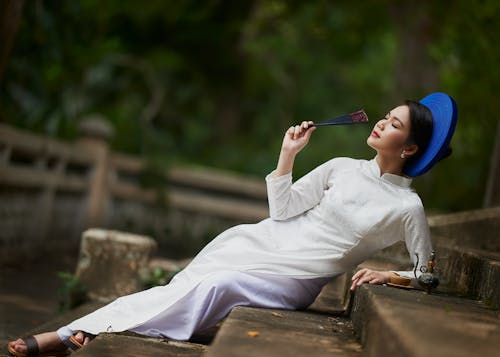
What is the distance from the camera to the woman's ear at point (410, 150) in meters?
3.63

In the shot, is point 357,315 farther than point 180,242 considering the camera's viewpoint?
No

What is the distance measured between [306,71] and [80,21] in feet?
36.4

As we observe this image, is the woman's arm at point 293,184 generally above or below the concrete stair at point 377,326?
above

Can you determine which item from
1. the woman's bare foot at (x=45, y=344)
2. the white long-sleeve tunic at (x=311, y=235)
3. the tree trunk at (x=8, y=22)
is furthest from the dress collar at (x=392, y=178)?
the tree trunk at (x=8, y=22)

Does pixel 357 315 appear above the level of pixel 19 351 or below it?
above

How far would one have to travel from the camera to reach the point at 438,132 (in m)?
3.59

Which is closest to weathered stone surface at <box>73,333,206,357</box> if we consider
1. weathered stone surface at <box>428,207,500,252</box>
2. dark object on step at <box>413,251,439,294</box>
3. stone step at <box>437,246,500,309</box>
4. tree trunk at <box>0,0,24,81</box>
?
dark object on step at <box>413,251,439,294</box>

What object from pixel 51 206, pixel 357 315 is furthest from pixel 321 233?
pixel 51 206

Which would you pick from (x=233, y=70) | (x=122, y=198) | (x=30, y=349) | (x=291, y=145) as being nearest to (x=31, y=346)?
(x=30, y=349)

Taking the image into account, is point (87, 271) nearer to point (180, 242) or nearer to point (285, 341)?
point (285, 341)

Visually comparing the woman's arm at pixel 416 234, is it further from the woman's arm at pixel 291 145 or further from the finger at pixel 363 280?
the woman's arm at pixel 291 145

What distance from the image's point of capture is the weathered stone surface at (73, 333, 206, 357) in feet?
10.5

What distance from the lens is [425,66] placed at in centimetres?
1098

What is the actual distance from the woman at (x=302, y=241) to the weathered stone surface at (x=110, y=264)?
60.8 inches
